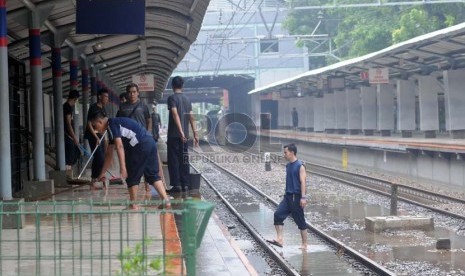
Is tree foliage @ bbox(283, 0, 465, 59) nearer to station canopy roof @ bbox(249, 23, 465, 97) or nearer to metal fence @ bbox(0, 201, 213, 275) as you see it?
station canopy roof @ bbox(249, 23, 465, 97)

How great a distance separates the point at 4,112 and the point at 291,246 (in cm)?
505

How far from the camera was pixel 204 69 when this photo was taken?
57594mm

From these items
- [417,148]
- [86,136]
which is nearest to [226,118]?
[417,148]

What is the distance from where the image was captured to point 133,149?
32.5 feet

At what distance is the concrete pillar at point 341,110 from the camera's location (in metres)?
41.3

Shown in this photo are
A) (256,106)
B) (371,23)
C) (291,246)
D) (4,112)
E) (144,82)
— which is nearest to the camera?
(4,112)

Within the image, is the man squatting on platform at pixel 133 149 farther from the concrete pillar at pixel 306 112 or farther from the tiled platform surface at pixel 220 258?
the concrete pillar at pixel 306 112

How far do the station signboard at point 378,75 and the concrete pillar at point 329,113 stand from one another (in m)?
13.5

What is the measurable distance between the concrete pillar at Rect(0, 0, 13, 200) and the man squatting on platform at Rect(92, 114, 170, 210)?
1147mm

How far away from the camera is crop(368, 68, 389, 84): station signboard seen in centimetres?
2938

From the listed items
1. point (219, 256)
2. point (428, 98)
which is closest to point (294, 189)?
point (219, 256)

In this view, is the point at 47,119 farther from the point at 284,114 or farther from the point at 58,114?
the point at 284,114

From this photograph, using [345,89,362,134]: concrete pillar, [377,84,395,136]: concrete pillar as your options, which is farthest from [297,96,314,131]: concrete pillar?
[377,84,395,136]: concrete pillar

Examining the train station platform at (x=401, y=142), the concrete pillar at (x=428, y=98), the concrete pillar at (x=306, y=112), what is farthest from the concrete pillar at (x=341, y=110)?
the concrete pillar at (x=428, y=98)
